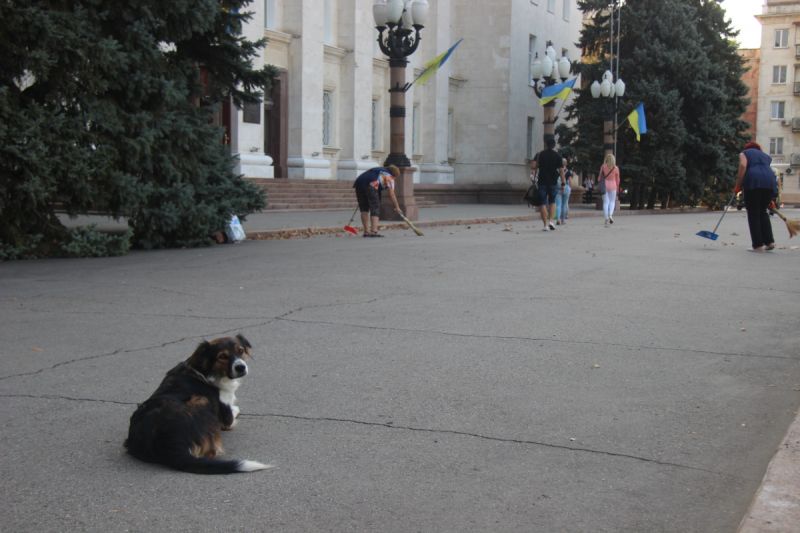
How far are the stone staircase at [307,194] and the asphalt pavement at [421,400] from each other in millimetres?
18643

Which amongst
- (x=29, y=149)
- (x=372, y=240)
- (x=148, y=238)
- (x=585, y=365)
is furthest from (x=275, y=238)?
(x=585, y=365)

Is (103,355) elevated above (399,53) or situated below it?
below

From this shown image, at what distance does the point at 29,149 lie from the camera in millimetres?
13164

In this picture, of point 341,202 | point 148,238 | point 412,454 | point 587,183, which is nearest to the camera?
point 412,454

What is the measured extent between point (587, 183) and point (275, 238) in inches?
1569

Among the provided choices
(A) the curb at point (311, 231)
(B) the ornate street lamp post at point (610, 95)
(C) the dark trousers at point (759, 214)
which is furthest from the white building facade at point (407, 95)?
(C) the dark trousers at point (759, 214)

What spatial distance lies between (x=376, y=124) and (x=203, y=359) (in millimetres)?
37545

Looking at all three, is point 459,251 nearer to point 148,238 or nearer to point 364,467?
point 148,238

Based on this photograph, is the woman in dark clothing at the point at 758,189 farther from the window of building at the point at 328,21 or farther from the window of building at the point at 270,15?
the window of building at the point at 328,21

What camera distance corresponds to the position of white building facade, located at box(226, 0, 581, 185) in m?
35.0

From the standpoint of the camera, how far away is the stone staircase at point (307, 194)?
100ft

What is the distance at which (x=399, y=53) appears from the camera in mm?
24156

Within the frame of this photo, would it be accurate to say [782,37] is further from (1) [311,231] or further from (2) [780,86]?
(1) [311,231]

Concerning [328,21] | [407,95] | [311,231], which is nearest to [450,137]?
[407,95]
